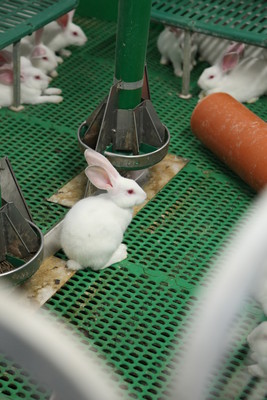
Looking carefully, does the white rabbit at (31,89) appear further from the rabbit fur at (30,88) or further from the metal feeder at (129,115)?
the metal feeder at (129,115)

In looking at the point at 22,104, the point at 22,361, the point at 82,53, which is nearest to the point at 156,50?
the point at 82,53

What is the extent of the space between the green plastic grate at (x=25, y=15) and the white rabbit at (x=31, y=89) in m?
0.31

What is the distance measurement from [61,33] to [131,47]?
158cm

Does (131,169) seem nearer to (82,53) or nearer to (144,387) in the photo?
(144,387)

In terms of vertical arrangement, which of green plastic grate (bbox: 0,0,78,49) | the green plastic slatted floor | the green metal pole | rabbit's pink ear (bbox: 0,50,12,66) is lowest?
the green plastic slatted floor

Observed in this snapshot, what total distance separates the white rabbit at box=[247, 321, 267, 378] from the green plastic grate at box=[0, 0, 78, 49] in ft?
6.81

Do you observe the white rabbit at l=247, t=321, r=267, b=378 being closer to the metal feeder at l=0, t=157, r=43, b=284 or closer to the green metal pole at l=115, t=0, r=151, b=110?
the metal feeder at l=0, t=157, r=43, b=284

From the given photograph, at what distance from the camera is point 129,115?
3.55 metres

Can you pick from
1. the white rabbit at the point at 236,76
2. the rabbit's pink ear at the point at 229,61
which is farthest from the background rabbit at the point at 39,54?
the rabbit's pink ear at the point at 229,61

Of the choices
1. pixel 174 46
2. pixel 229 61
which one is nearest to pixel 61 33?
pixel 174 46

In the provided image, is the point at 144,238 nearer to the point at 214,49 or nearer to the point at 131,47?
the point at 131,47

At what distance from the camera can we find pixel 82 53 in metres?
5.10

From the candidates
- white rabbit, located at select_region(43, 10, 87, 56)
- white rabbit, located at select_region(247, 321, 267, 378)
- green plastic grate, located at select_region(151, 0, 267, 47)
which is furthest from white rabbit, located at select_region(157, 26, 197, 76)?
white rabbit, located at select_region(247, 321, 267, 378)

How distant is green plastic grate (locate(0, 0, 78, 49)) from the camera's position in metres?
4.09
